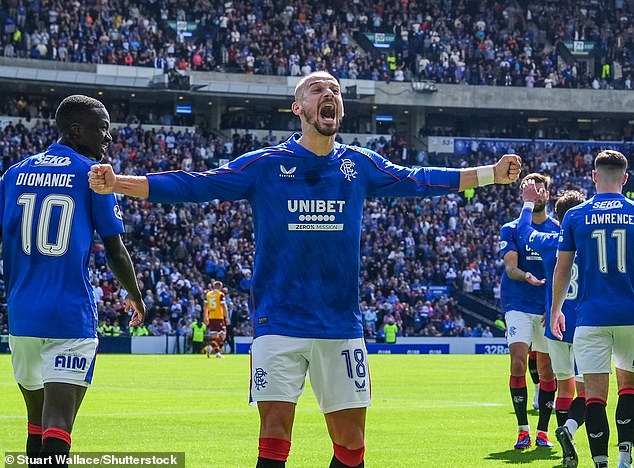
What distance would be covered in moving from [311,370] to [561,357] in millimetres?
6137

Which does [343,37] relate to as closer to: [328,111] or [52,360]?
[328,111]

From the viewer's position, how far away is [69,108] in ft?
24.8

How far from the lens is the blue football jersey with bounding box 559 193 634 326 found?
31.3 ft

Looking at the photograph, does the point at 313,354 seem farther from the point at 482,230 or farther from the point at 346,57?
the point at 346,57

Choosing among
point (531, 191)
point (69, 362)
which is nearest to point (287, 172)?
point (69, 362)

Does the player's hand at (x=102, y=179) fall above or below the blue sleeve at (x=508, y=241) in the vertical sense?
below

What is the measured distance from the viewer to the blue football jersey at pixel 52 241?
7168 millimetres

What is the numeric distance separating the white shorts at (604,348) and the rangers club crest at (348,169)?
11.0 ft

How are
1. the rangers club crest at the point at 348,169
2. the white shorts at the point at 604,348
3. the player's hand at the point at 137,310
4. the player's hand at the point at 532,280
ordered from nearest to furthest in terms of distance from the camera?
the rangers club crest at the point at 348,169, the player's hand at the point at 137,310, the white shorts at the point at 604,348, the player's hand at the point at 532,280

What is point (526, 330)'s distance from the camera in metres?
13.6

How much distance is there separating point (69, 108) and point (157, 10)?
52614mm

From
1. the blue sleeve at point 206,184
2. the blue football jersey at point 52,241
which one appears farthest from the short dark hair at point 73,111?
the blue sleeve at point 206,184

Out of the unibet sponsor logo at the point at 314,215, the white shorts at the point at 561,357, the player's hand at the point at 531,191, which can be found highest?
the player's hand at the point at 531,191

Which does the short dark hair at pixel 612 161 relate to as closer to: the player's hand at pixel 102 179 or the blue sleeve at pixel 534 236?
the blue sleeve at pixel 534 236
